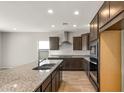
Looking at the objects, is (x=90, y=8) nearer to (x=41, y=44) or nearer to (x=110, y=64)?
(x=110, y=64)

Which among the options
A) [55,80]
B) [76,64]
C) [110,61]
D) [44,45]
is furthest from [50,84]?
[44,45]

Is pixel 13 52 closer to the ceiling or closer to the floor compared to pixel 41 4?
closer to the floor

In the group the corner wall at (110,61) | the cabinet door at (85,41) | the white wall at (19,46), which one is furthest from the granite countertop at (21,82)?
the white wall at (19,46)

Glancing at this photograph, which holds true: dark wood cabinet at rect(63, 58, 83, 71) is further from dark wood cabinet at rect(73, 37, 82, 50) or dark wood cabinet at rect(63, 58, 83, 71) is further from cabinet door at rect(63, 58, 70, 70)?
dark wood cabinet at rect(73, 37, 82, 50)

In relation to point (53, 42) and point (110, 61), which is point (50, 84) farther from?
point (53, 42)

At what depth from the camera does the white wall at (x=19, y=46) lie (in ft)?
35.2

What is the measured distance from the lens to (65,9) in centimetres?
473

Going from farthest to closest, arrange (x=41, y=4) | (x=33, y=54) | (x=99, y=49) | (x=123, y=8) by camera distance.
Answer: (x=33, y=54), (x=99, y=49), (x=41, y=4), (x=123, y=8)

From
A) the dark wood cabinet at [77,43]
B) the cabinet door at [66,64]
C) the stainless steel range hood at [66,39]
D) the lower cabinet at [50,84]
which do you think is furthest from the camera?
the stainless steel range hood at [66,39]

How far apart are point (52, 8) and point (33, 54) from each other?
6.49 m

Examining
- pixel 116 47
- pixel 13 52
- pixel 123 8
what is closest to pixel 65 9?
pixel 116 47

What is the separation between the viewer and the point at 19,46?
35.4 feet

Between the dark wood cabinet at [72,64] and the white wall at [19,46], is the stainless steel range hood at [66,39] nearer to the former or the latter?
the white wall at [19,46]

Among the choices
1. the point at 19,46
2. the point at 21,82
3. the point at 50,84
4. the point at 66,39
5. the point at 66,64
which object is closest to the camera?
the point at 21,82
